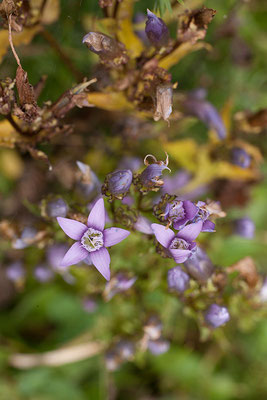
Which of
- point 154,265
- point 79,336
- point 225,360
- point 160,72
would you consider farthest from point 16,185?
point 225,360

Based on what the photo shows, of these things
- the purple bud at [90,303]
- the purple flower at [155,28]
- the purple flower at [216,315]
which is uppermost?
the purple flower at [155,28]

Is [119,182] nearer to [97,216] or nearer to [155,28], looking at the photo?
[97,216]

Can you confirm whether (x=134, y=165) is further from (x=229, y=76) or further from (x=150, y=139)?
(x=229, y=76)

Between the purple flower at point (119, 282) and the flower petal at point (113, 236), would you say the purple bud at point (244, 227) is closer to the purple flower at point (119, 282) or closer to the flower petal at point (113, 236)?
the purple flower at point (119, 282)

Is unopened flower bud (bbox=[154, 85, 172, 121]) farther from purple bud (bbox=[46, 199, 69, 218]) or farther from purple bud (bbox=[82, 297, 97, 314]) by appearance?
purple bud (bbox=[82, 297, 97, 314])

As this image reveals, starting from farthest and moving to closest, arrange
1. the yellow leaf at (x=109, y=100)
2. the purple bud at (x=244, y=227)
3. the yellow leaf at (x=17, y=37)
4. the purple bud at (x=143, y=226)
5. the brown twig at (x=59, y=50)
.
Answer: the purple bud at (x=244, y=227) < the brown twig at (x=59, y=50) < the yellow leaf at (x=109, y=100) < the yellow leaf at (x=17, y=37) < the purple bud at (x=143, y=226)

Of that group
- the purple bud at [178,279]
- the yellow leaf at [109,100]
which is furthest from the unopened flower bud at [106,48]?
the purple bud at [178,279]

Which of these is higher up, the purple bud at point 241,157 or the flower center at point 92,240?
A: the flower center at point 92,240
